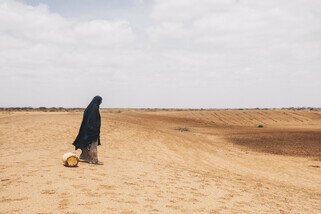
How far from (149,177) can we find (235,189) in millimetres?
2500

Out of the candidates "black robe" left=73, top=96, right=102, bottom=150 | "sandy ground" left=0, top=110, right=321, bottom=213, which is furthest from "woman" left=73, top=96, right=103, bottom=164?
"sandy ground" left=0, top=110, right=321, bottom=213

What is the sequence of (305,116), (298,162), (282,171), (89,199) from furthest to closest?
(305,116)
(298,162)
(282,171)
(89,199)

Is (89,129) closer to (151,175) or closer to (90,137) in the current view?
(90,137)

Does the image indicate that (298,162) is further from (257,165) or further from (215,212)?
(215,212)

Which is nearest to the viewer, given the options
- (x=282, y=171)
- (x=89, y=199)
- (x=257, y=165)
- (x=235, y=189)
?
(x=89, y=199)

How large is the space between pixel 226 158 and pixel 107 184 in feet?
35.7

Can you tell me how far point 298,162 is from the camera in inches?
770

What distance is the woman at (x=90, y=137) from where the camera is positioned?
1270cm

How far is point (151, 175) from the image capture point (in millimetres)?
12016

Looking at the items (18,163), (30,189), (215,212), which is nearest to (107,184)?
(30,189)

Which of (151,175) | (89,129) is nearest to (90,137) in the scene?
(89,129)

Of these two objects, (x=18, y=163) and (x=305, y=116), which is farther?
(x=305, y=116)

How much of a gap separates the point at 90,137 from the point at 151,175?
2.35 m

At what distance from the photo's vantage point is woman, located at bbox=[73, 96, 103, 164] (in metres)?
12.7
